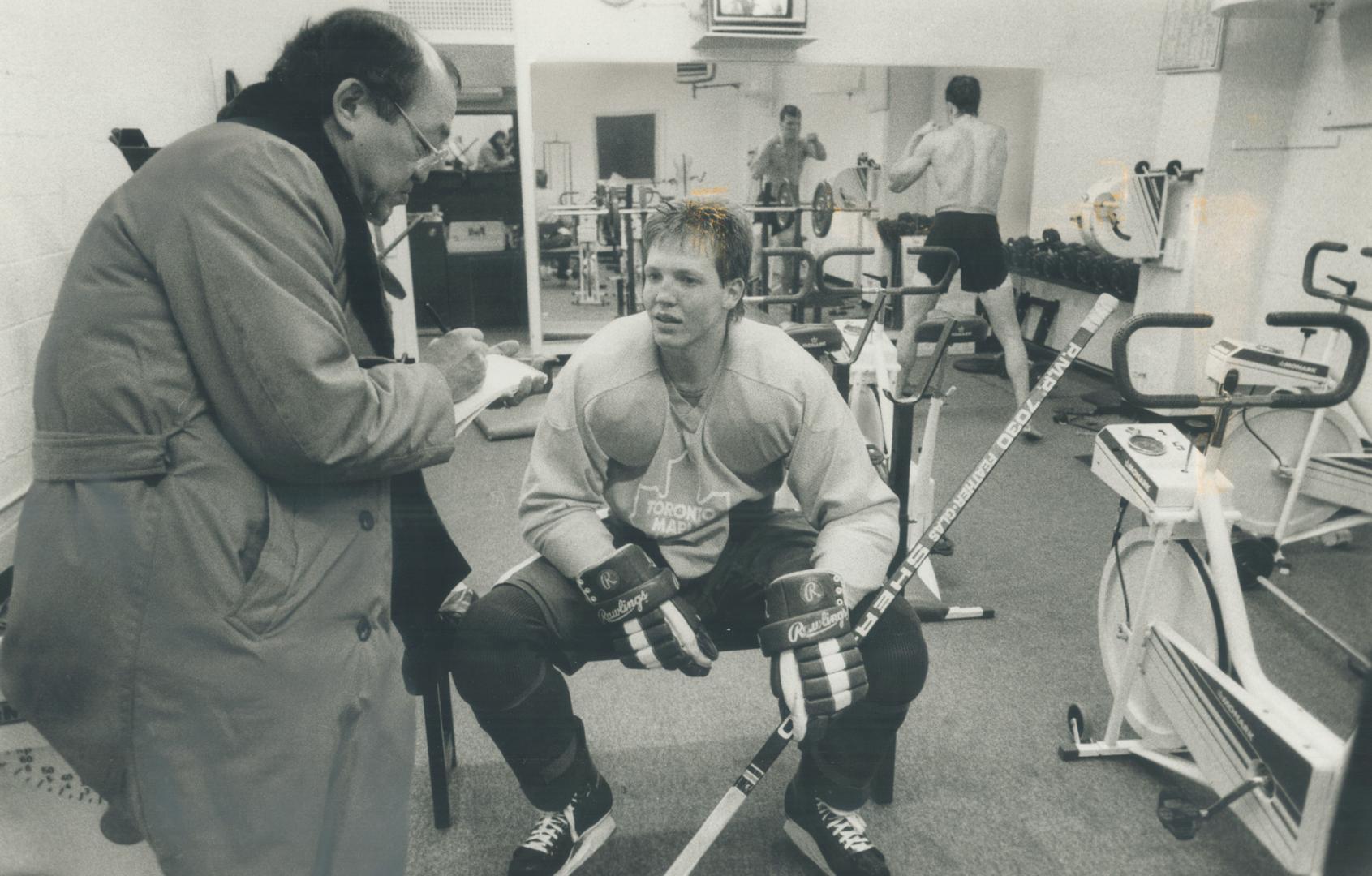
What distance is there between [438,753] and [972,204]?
3.23 meters

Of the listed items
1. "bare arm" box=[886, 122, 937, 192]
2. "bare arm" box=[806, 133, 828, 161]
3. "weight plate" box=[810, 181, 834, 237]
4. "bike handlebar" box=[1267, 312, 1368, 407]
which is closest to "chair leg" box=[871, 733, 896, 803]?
"bike handlebar" box=[1267, 312, 1368, 407]

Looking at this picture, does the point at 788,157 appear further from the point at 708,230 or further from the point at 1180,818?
the point at 1180,818

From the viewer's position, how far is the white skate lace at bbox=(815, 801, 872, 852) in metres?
1.50

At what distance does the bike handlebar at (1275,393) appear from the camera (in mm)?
1187

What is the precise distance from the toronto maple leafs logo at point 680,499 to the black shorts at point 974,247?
2569 mm

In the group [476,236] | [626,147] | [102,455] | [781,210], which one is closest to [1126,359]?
[102,455]

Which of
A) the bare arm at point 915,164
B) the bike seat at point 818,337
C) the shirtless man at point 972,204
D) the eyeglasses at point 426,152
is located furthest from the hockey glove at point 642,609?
the bare arm at point 915,164

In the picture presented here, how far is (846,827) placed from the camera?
1.52m

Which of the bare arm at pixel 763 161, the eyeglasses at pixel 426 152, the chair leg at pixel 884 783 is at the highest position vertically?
the bare arm at pixel 763 161

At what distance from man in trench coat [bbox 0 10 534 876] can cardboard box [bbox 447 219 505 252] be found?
485 centimetres

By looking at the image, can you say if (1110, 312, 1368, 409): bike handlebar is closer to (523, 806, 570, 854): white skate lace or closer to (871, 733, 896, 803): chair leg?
(871, 733, 896, 803): chair leg

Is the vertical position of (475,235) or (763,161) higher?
(763,161)

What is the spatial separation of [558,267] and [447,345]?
4681mm

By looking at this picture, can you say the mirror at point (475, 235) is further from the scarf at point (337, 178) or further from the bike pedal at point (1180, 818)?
the bike pedal at point (1180, 818)
